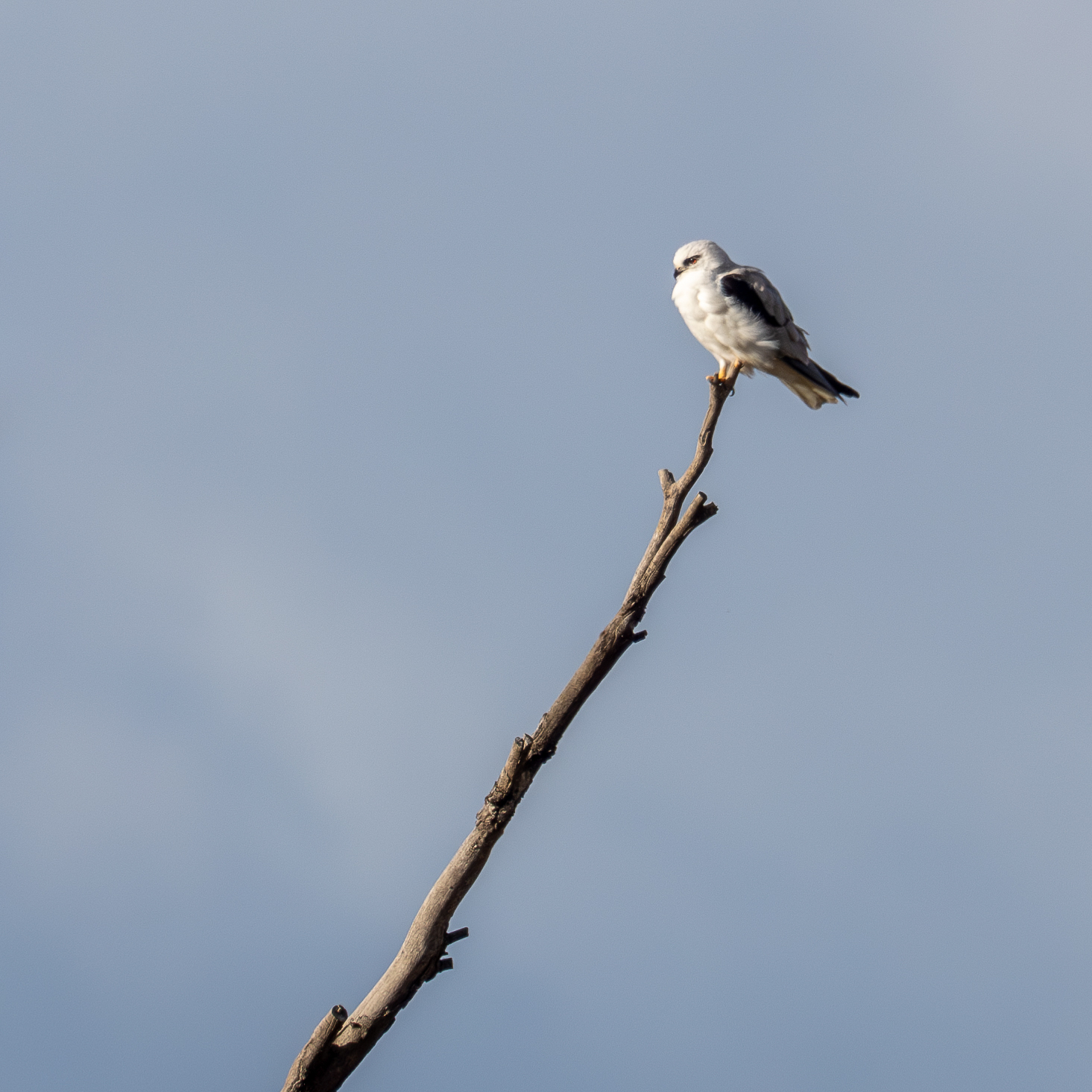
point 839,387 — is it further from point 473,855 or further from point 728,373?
point 473,855

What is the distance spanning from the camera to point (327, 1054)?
21.2 feet

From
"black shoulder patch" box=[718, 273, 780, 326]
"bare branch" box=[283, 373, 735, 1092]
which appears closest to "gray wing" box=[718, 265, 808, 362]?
"black shoulder patch" box=[718, 273, 780, 326]

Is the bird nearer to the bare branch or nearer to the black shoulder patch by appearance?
the black shoulder patch

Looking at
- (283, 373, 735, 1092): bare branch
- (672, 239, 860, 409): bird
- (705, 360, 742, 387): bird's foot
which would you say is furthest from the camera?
(672, 239, 860, 409): bird

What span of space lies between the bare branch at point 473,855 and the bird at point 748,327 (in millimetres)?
3359

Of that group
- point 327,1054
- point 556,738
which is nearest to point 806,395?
point 556,738

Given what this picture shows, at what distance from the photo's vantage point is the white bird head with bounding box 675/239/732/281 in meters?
11.2

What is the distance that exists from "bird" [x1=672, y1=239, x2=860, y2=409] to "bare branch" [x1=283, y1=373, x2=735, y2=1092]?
3.36 m

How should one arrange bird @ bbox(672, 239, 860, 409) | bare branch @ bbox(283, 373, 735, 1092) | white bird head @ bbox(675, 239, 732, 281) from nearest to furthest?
bare branch @ bbox(283, 373, 735, 1092) → bird @ bbox(672, 239, 860, 409) → white bird head @ bbox(675, 239, 732, 281)

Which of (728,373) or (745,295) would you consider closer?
(728,373)

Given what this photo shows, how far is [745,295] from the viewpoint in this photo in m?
10.6

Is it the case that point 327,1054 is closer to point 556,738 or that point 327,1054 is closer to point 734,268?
point 556,738

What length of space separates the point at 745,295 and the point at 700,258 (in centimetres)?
99

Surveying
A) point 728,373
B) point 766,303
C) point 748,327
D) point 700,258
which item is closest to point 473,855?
point 728,373
